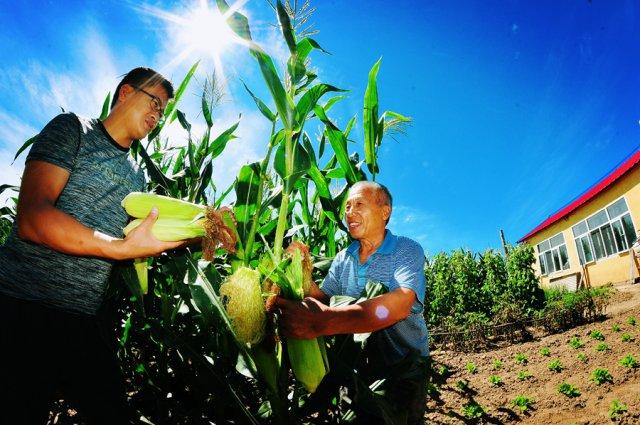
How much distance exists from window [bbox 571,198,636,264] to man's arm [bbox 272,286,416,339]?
15.0m

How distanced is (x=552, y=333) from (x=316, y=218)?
8469mm

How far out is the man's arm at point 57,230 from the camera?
103 cm

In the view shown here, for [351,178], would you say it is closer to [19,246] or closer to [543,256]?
[19,246]

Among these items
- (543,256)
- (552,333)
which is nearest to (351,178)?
(552,333)

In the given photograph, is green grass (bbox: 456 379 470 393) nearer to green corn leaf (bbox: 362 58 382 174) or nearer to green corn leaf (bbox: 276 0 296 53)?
green corn leaf (bbox: 362 58 382 174)

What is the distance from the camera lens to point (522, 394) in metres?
4.69

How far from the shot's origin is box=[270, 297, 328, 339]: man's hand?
1255 millimetres

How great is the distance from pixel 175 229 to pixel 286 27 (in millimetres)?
1005

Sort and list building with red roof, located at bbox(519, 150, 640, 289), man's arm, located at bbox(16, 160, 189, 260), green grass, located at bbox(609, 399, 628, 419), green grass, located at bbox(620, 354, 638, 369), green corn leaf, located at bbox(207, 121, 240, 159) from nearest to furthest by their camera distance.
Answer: man's arm, located at bbox(16, 160, 189, 260) < green corn leaf, located at bbox(207, 121, 240, 159) < green grass, located at bbox(609, 399, 628, 419) < green grass, located at bbox(620, 354, 638, 369) < building with red roof, located at bbox(519, 150, 640, 289)

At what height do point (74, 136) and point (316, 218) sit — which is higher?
point (316, 218)

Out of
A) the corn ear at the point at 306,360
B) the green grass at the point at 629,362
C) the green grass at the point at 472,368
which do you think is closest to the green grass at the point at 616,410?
the green grass at the point at 629,362

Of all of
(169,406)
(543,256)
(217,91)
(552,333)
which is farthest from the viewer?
(543,256)

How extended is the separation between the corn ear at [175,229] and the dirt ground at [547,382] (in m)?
2.64

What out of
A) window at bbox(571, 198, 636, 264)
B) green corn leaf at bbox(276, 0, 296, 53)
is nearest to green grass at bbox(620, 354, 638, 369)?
green corn leaf at bbox(276, 0, 296, 53)
